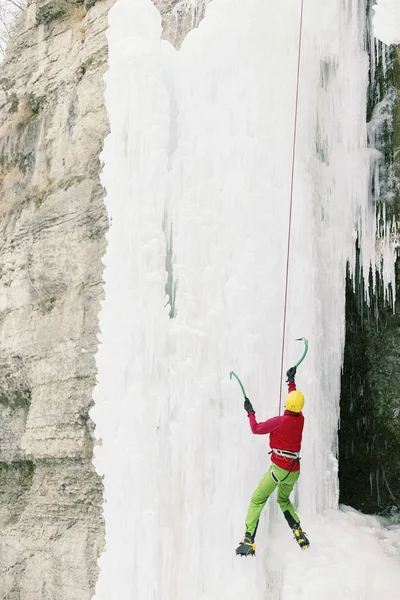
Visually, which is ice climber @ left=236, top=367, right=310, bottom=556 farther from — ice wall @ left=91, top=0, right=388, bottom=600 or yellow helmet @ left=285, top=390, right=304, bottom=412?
ice wall @ left=91, top=0, right=388, bottom=600

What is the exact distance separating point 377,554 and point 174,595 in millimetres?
1572

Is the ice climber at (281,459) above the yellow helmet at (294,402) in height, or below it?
below

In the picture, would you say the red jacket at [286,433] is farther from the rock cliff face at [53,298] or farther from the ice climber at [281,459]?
the rock cliff face at [53,298]

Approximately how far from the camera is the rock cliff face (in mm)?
6141

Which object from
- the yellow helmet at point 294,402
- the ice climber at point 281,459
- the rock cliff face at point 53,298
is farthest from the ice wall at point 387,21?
the yellow helmet at point 294,402

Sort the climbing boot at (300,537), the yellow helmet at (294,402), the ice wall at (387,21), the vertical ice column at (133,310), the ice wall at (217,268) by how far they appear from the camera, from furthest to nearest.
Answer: the ice wall at (387,21) → the vertical ice column at (133,310) → the ice wall at (217,268) → the climbing boot at (300,537) → the yellow helmet at (294,402)

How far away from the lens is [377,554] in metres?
5.01

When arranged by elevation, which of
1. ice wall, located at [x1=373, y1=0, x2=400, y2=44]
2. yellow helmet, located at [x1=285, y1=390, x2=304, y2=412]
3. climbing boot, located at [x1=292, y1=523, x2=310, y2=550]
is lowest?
climbing boot, located at [x1=292, y1=523, x2=310, y2=550]

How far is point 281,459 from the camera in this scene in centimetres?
462

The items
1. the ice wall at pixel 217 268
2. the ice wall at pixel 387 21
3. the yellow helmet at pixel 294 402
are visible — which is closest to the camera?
the yellow helmet at pixel 294 402

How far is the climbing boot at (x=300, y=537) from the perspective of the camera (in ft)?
15.4

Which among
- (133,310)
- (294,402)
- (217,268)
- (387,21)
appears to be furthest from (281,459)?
(387,21)

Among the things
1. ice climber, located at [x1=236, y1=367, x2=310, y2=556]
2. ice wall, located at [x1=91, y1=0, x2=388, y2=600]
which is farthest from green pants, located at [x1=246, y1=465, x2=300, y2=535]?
ice wall, located at [x1=91, y1=0, x2=388, y2=600]

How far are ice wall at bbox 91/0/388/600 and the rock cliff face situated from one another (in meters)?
0.45
